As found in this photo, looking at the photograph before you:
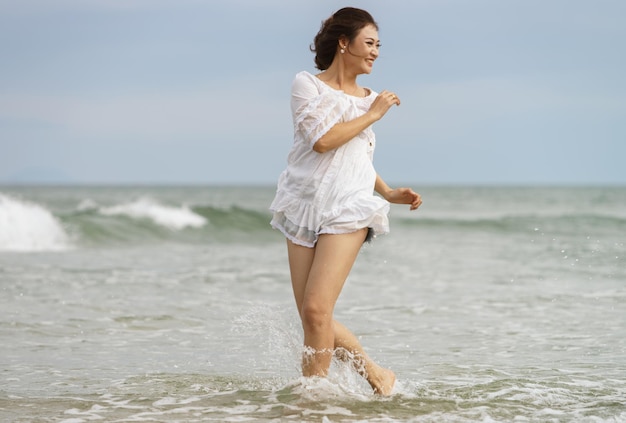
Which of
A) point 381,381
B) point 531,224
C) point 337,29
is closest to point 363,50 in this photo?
point 337,29

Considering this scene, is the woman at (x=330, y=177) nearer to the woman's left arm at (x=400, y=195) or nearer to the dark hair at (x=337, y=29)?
the dark hair at (x=337, y=29)

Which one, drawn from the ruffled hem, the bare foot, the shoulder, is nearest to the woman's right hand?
the shoulder

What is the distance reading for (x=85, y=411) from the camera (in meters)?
4.97

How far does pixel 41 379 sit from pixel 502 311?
4889mm

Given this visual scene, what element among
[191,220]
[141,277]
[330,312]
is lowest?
[191,220]

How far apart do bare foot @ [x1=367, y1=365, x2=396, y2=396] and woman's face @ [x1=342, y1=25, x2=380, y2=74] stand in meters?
1.73

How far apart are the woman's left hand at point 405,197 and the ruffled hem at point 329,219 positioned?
224 millimetres

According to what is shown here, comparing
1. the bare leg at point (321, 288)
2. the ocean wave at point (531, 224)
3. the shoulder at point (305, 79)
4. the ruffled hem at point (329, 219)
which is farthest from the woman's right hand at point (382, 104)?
the ocean wave at point (531, 224)

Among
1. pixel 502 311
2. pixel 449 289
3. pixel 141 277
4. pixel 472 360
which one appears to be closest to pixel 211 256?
pixel 141 277

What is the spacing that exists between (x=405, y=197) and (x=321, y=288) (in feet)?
2.56

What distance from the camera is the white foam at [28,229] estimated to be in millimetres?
18484

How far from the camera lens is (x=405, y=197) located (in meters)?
5.01

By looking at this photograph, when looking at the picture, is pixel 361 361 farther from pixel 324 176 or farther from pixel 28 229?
pixel 28 229

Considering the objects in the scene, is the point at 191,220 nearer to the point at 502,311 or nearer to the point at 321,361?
the point at 502,311
